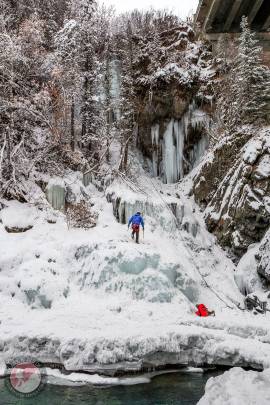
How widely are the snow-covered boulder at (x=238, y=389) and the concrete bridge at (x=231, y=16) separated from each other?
4.86 meters

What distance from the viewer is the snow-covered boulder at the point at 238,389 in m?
5.38

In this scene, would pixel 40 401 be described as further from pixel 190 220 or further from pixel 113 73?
pixel 113 73

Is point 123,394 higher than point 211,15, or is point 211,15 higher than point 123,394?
point 211,15

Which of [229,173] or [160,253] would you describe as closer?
[160,253]

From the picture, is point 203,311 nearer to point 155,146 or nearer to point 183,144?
point 183,144

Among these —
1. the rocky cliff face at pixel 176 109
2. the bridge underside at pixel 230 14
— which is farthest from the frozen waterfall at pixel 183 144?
the bridge underside at pixel 230 14

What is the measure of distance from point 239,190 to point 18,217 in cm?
947

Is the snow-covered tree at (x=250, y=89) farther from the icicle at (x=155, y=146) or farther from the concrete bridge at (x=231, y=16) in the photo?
the concrete bridge at (x=231, y=16)

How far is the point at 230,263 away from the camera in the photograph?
608 inches

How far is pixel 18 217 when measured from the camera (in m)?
Result: 15.8

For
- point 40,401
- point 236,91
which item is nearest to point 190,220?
point 236,91

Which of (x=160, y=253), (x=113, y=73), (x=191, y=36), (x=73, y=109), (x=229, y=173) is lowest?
(x=160, y=253)

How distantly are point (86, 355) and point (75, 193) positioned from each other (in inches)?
375

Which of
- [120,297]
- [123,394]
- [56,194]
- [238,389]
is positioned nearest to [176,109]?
[56,194]
